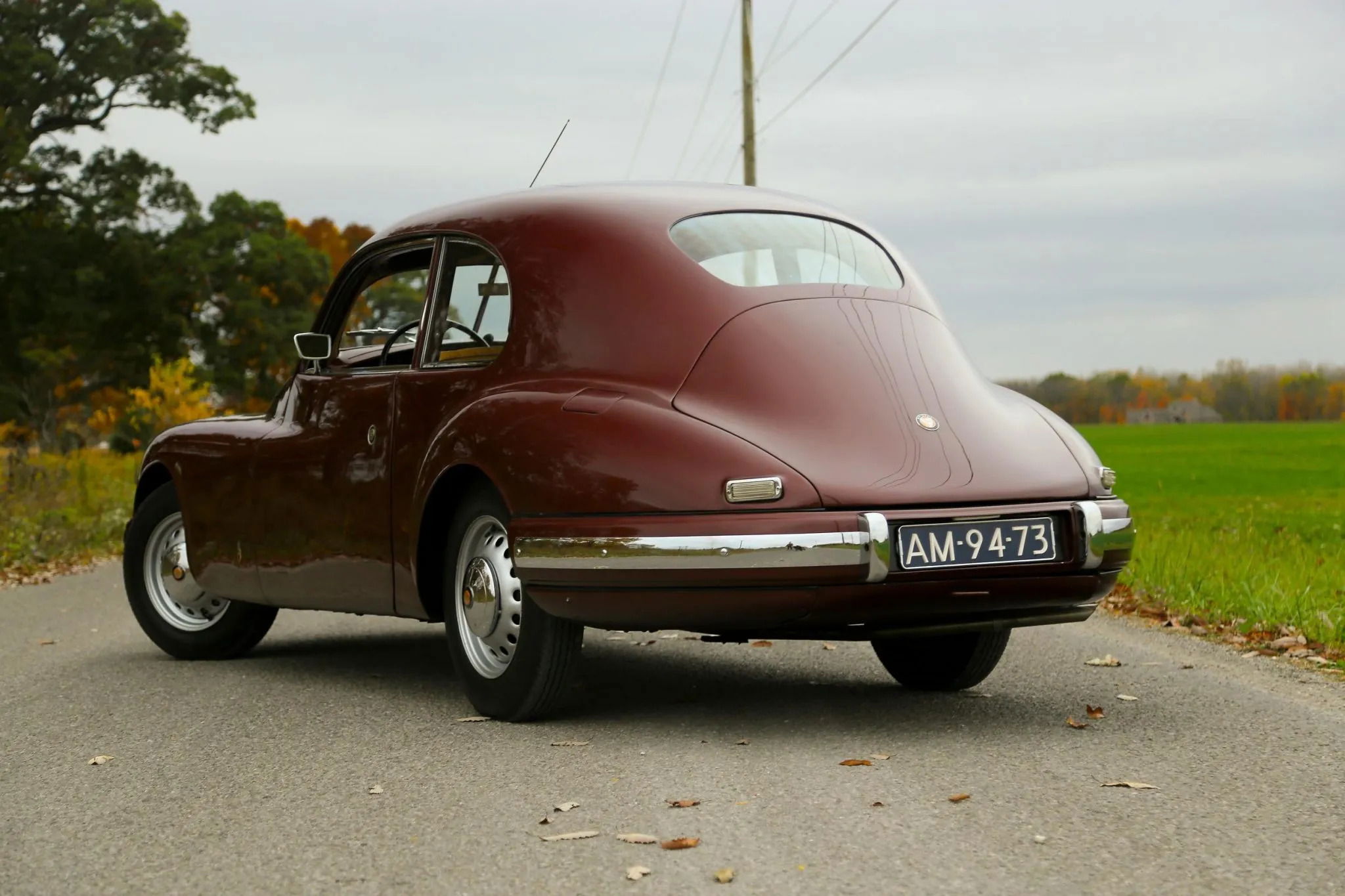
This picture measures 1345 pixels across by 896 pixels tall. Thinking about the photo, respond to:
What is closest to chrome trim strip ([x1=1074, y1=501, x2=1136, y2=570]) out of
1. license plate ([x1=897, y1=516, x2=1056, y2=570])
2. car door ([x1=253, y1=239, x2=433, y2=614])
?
license plate ([x1=897, y1=516, x2=1056, y2=570])

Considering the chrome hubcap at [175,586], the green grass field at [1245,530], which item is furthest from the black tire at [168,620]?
the green grass field at [1245,530]

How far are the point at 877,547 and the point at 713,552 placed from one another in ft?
1.63

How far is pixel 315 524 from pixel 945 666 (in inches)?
103

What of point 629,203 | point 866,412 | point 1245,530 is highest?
point 629,203

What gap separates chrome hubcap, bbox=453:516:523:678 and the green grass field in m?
4.04

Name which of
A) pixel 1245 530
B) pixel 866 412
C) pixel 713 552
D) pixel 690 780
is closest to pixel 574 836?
pixel 690 780

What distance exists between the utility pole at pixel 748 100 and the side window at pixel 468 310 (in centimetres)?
2048

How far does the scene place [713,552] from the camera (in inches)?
191

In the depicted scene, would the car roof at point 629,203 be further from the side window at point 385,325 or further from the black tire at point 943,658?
the black tire at point 943,658

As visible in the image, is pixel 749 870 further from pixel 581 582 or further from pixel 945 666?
pixel 945 666

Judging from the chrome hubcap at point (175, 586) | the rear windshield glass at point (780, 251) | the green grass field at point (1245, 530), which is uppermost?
the rear windshield glass at point (780, 251)

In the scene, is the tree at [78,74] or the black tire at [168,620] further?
the tree at [78,74]

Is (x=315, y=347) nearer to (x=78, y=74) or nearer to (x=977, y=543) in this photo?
(x=977, y=543)

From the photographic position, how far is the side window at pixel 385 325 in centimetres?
660
